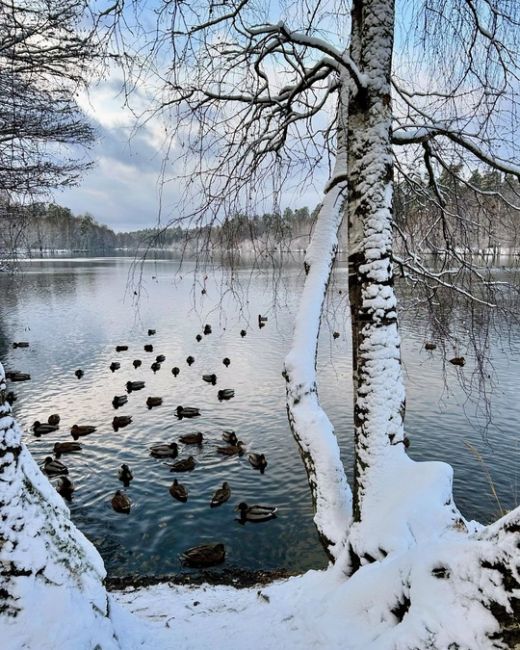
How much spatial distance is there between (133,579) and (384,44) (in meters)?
6.35

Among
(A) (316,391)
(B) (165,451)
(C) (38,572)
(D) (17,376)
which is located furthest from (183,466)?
(D) (17,376)

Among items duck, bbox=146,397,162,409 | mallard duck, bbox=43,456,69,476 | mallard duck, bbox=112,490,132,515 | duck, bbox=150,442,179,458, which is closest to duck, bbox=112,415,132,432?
duck, bbox=146,397,162,409

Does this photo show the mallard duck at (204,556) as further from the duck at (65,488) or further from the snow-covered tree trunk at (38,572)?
the snow-covered tree trunk at (38,572)

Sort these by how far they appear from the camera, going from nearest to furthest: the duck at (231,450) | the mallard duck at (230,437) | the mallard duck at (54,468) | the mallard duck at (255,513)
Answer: the mallard duck at (255,513) → the mallard duck at (54,468) → the duck at (231,450) → the mallard duck at (230,437)

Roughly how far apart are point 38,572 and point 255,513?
5.75 metres

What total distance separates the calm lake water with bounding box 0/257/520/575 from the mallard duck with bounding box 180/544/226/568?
0.78 feet

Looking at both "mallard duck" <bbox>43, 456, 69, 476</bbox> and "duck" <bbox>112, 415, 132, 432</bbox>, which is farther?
"duck" <bbox>112, 415, 132, 432</bbox>

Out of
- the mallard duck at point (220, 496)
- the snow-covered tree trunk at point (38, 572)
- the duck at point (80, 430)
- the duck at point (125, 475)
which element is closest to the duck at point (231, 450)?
the mallard duck at point (220, 496)

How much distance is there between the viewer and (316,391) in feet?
11.3

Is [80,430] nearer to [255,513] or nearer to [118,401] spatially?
[118,401]

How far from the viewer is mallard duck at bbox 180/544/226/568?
6.26 meters

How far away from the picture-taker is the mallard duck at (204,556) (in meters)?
6.26

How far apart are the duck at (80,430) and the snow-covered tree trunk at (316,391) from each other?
815cm

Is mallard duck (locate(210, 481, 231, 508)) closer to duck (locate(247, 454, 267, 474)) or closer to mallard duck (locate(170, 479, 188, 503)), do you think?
mallard duck (locate(170, 479, 188, 503))
